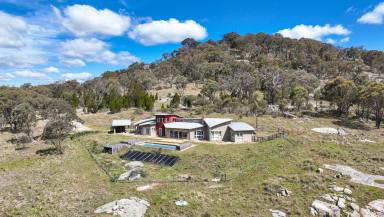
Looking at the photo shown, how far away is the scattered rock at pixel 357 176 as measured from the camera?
22516 mm

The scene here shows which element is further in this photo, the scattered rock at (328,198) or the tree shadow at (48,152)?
the tree shadow at (48,152)

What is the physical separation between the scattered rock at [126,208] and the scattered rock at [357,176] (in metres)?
20.4

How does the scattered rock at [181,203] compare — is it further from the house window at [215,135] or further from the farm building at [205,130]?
the house window at [215,135]

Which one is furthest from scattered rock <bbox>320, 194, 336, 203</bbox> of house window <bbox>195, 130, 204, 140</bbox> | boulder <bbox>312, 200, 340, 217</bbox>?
house window <bbox>195, 130, 204, 140</bbox>

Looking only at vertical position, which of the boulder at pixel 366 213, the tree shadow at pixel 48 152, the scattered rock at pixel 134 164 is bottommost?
the boulder at pixel 366 213

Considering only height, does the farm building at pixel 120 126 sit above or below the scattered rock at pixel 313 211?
above

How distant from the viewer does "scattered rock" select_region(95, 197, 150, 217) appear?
17497mm

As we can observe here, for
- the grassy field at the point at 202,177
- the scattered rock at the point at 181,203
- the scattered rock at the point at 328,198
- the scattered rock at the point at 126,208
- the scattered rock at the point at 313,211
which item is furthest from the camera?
the scattered rock at the point at 328,198

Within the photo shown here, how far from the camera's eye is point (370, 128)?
1971 inches

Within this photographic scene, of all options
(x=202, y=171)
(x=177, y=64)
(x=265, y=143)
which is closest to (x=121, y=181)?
(x=202, y=171)

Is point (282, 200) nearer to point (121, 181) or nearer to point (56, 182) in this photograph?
point (121, 181)

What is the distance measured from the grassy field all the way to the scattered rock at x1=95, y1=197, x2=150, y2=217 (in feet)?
2.32

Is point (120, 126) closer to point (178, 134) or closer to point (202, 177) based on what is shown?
point (178, 134)

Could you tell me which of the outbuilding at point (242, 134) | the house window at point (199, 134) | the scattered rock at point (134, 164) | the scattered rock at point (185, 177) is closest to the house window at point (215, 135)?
the house window at point (199, 134)
